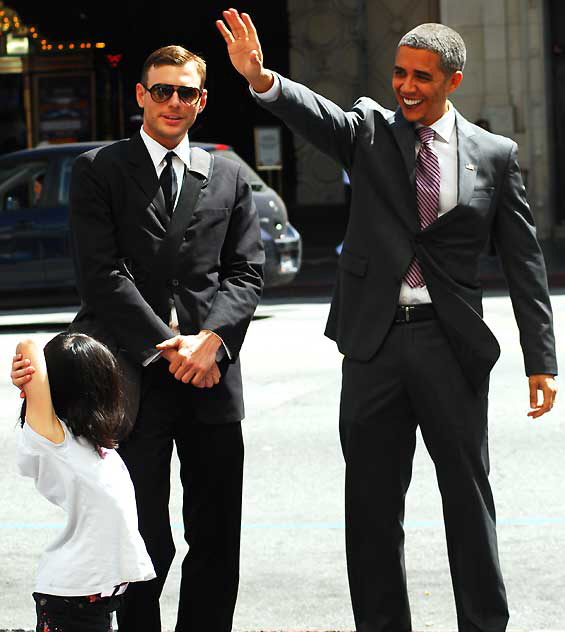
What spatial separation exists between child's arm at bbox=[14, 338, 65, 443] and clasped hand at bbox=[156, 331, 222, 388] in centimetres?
64

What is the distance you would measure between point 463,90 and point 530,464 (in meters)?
15.3

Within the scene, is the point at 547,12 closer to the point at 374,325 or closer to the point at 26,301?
the point at 26,301

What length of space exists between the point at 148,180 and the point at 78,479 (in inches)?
45.5

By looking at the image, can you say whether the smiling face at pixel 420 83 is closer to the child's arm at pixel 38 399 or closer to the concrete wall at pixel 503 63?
the child's arm at pixel 38 399

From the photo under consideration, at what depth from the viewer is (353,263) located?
450 centimetres

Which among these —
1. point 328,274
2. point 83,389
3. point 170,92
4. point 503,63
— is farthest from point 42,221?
point 83,389

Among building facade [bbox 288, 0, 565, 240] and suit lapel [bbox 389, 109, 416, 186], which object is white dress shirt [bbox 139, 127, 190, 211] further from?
building facade [bbox 288, 0, 565, 240]

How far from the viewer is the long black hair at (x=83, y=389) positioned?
379cm

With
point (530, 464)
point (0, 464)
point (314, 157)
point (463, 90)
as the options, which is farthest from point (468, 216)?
point (314, 157)

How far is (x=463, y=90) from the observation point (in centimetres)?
2228

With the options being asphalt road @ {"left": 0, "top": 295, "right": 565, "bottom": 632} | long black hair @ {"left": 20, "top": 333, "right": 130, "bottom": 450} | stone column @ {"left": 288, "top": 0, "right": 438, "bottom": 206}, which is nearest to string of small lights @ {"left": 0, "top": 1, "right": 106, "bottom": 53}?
stone column @ {"left": 288, "top": 0, "right": 438, "bottom": 206}

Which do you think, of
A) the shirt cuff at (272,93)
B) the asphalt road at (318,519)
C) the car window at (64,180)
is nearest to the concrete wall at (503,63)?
the car window at (64,180)

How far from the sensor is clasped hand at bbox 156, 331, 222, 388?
14.2 feet

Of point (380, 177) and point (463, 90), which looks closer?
point (380, 177)
